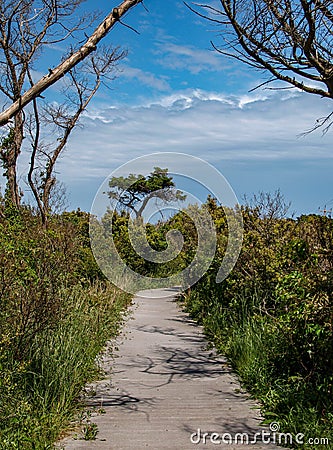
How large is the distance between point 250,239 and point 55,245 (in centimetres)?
347

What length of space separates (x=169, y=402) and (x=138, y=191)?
14.1 m

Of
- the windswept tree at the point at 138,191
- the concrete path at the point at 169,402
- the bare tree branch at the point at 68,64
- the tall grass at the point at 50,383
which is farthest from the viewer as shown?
the windswept tree at the point at 138,191

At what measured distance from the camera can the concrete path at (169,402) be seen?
4.49 m

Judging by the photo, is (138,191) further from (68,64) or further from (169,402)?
(68,64)

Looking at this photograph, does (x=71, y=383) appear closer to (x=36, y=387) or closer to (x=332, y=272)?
(x=36, y=387)

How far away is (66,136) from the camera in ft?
69.7

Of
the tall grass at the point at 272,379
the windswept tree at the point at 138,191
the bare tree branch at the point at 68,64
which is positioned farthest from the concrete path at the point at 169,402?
the windswept tree at the point at 138,191

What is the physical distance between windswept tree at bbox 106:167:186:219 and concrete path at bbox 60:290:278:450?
7263mm

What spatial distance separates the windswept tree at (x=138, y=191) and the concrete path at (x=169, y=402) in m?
7.26

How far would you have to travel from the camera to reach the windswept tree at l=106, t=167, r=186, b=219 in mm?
15953

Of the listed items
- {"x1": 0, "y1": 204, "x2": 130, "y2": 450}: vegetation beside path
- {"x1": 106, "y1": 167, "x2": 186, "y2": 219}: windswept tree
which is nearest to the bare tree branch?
{"x1": 0, "y1": 204, "x2": 130, "y2": 450}: vegetation beside path

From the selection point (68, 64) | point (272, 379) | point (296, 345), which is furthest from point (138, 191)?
point (68, 64)

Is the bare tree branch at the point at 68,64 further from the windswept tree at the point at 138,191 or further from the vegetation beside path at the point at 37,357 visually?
the windswept tree at the point at 138,191

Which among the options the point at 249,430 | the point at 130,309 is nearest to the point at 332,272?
the point at 249,430
